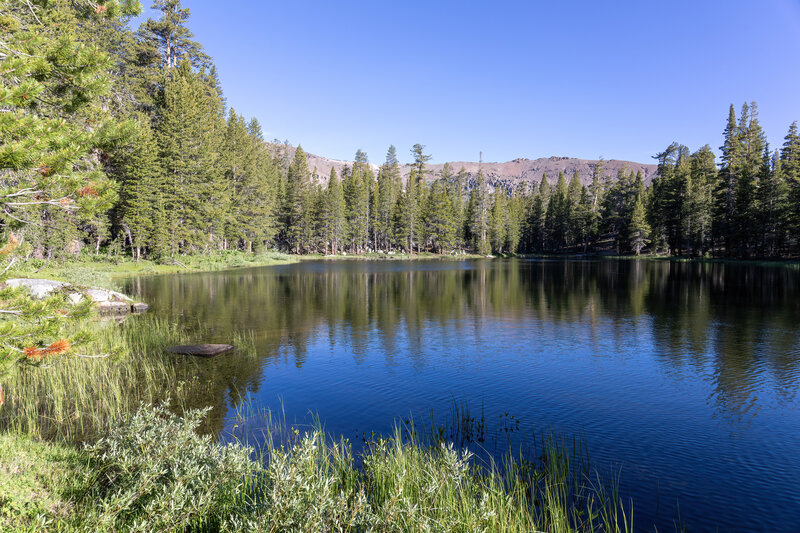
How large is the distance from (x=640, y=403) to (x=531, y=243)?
127467 mm

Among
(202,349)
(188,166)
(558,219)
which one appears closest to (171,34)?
(188,166)

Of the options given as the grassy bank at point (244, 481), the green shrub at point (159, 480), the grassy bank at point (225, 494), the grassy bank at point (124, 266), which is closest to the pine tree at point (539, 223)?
the grassy bank at point (124, 266)

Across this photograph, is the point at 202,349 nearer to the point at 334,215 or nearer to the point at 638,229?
the point at 334,215

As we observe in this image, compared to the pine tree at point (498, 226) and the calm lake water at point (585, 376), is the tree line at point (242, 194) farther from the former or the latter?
the calm lake water at point (585, 376)

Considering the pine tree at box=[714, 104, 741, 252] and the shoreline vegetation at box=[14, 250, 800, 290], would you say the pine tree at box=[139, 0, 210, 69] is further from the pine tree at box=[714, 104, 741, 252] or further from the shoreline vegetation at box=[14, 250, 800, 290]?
the pine tree at box=[714, 104, 741, 252]

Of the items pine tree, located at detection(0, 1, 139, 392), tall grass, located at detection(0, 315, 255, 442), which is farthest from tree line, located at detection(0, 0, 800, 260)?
tall grass, located at detection(0, 315, 255, 442)

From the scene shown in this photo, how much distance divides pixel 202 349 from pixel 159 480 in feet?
40.3

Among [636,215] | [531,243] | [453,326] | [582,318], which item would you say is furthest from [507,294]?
[531,243]

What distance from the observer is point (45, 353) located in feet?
23.2

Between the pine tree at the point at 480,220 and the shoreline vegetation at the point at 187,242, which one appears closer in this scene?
the shoreline vegetation at the point at 187,242

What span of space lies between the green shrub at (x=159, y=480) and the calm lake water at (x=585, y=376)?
445 cm

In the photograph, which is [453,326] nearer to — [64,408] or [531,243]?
[64,408]

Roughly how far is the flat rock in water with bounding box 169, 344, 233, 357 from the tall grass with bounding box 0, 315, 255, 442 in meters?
0.44

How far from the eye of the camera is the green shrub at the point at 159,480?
500 centimetres
